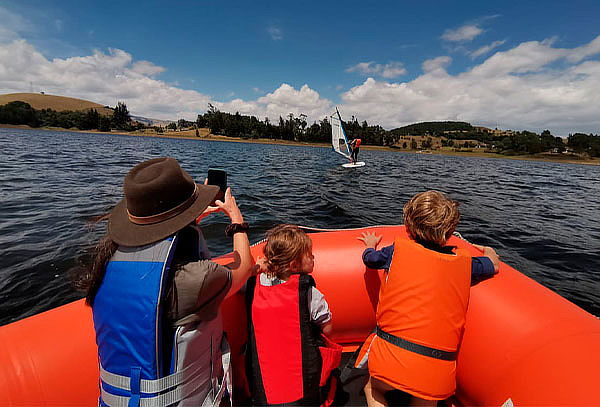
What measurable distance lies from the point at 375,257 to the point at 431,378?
0.82 meters

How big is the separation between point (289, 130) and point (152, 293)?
108100 mm

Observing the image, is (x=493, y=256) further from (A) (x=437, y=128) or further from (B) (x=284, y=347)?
(A) (x=437, y=128)

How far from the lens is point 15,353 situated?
4.45ft

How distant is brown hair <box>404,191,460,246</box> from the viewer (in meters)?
1.82

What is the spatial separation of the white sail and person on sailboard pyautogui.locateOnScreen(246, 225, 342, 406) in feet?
77.9

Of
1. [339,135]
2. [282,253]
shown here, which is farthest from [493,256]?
[339,135]

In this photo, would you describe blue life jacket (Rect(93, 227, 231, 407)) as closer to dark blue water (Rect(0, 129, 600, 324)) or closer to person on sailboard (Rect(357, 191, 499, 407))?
person on sailboard (Rect(357, 191, 499, 407))

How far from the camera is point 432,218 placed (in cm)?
182

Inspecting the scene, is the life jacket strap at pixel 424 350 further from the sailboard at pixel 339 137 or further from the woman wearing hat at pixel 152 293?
the sailboard at pixel 339 137

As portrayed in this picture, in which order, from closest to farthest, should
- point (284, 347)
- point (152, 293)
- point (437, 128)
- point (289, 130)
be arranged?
point (152, 293), point (284, 347), point (289, 130), point (437, 128)

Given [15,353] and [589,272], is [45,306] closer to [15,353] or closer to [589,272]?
[15,353]

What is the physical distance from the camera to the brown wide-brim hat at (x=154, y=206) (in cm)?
115

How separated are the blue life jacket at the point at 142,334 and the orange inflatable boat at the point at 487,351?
40 centimetres

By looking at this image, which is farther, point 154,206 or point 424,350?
point 424,350
